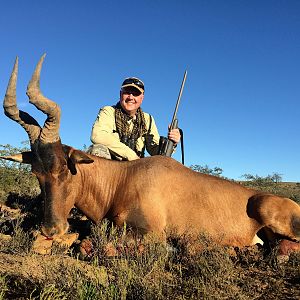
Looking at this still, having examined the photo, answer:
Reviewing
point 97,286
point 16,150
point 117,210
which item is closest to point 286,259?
point 117,210

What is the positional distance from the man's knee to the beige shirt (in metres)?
0.15

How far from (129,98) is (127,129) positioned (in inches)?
25.8

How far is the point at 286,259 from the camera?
488 centimetres

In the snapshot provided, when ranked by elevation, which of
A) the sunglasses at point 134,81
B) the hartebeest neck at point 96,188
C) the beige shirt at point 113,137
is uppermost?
the sunglasses at point 134,81

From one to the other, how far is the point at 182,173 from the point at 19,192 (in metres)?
5.51

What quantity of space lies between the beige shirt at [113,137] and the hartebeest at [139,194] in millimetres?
1036

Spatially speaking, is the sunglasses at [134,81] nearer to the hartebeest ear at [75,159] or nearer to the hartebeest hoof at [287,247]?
the hartebeest ear at [75,159]

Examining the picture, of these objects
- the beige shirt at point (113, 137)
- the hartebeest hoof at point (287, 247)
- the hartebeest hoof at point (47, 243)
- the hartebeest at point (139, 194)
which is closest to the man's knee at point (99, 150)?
the beige shirt at point (113, 137)

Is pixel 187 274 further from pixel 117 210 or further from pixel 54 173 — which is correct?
pixel 54 173

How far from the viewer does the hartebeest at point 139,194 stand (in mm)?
5172

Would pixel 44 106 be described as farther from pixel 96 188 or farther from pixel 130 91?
pixel 130 91

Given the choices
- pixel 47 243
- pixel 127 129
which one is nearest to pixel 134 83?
pixel 127 129

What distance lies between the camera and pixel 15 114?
5.48 metres

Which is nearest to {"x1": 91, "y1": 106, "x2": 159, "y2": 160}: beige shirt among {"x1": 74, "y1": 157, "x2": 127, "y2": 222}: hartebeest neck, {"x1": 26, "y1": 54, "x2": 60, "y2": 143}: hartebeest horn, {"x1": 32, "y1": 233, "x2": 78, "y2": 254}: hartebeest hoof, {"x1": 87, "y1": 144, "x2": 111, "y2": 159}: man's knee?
{"x1": 87, "y1": 144, "x2": 111, "y2": 159}: man's knee
